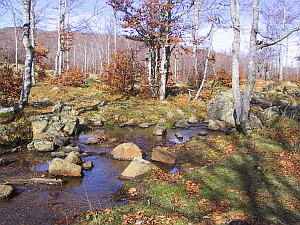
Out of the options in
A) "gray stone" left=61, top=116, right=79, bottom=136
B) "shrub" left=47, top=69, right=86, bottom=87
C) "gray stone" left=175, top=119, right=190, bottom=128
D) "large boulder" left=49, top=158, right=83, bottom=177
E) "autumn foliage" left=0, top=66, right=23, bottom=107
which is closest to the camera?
"large boulder" left=49, top=158, right=83, bottom=177

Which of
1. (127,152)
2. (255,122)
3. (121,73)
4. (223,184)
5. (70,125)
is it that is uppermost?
(121,73)

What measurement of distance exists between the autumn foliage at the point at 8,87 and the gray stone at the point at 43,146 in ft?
17.8

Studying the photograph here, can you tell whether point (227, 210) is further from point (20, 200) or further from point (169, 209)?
point (20, 200)

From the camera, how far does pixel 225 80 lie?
2931 centimetres

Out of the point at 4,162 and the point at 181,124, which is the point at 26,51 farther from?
the point at 181,124

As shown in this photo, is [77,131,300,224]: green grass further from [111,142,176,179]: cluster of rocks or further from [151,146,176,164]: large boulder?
[151,146,176,164]: large boulder

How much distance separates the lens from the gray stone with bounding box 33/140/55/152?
31.6 feet

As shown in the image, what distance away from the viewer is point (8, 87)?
13.8 m

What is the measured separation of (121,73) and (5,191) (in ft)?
53.6

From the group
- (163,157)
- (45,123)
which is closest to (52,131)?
(45,123)

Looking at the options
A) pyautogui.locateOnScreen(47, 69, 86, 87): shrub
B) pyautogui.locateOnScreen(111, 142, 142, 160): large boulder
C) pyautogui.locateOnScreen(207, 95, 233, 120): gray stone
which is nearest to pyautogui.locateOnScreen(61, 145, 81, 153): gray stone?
pyautogui.locateOnScreen(111, 142, 142, 160): large boulder

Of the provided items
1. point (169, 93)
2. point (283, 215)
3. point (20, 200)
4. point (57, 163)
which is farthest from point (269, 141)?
point (169, 93)

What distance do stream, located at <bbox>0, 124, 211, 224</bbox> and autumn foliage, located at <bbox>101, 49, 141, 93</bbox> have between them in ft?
38.1

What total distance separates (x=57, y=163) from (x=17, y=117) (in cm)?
576
